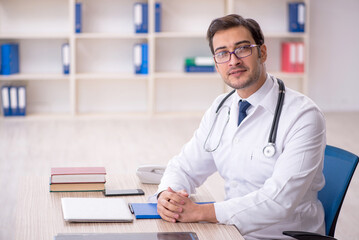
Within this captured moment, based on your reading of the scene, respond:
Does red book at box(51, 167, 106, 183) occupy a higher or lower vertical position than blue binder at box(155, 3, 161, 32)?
lower

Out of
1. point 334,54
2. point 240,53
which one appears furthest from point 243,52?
point 334,54

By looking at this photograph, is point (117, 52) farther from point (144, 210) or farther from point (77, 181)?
point (144, 210)

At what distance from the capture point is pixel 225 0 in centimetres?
675

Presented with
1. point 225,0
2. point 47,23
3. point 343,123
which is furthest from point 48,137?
point 343,123

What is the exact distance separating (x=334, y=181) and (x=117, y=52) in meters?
4.92

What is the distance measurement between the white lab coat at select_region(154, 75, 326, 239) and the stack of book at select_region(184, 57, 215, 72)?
435 centimetres

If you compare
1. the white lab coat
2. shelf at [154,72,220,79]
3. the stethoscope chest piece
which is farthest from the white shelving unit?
the stethoscope chest piece

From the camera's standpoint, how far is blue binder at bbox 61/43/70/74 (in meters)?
6.25

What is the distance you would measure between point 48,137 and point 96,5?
5.93 feet

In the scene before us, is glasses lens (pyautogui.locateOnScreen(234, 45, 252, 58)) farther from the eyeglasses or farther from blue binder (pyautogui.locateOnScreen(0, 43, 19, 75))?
blue binder (pyautogui.locateOnScreen(0, 43, 19, 75))

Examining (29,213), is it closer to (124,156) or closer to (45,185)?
(45,185)

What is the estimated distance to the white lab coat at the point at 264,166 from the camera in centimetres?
178

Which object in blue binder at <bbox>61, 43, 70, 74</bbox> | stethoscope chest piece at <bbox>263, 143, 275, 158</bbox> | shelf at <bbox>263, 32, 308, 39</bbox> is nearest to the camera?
stethoscope chest piece at <bbox>263, 143, 275, 158</bbox>

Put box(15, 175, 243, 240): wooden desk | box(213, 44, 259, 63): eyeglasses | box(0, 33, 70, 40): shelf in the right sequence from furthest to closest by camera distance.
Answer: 1. box(0, 33, 70, 40): shelf
2. box(213, 44, 259, 63): eyeglasses
3. box(15, 175, 243, 240): wooden desk
